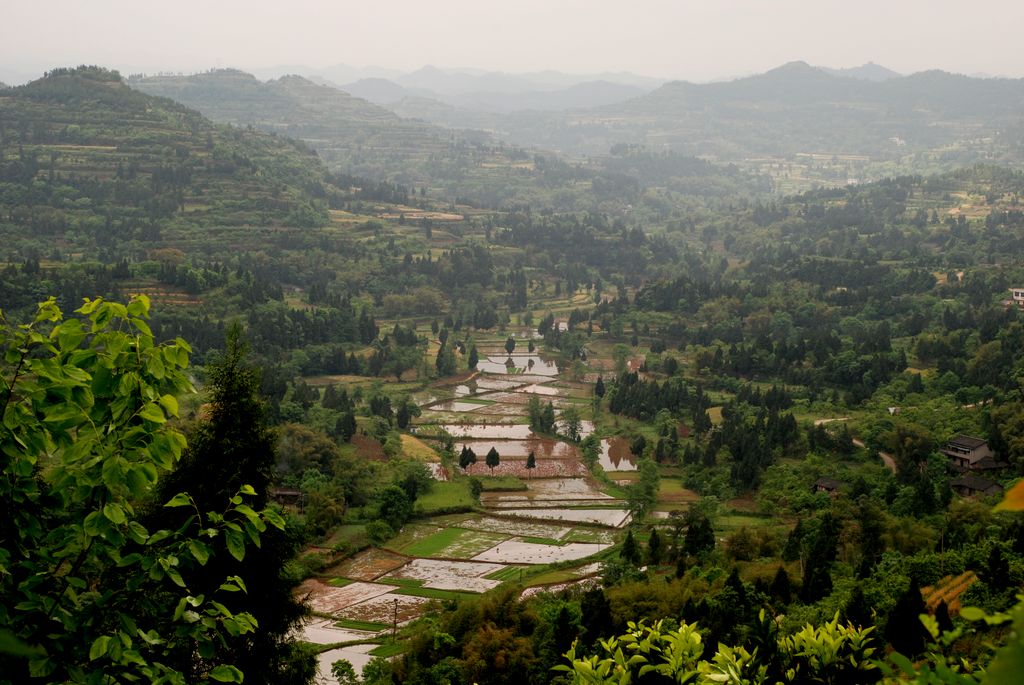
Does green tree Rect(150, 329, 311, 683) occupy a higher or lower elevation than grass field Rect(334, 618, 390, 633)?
higher

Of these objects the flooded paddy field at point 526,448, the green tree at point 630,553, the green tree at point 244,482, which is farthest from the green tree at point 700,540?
the green tree at point 244,482

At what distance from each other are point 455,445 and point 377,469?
294 inches

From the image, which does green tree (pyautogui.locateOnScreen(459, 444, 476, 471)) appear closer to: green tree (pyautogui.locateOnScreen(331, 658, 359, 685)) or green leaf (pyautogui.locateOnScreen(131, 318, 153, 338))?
green tree (pyautogui.locateOnScreen(331, 658, 359, 685))

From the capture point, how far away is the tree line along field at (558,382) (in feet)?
62.5

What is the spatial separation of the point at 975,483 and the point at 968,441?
3.06m

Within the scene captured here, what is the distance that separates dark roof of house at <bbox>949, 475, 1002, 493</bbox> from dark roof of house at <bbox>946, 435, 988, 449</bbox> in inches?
70.9

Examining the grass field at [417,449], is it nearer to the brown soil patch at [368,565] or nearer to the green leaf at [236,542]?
the brown soil patch at [368,565]

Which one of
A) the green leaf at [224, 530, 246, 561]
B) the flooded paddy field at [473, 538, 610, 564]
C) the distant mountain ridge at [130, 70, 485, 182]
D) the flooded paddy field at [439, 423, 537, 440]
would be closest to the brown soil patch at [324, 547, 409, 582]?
the flooded paddy field at [473, 538, 610, 564]

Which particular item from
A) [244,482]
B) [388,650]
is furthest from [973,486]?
[244,482]

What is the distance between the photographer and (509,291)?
73812mm

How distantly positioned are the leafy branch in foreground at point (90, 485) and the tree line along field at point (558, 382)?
0.24 metres

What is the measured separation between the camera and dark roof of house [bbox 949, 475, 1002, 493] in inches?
1048

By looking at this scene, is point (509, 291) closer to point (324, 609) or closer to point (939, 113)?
point (324, 609)

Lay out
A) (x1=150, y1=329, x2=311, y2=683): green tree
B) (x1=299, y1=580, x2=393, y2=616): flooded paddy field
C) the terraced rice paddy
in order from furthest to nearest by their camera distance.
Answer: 1. the terraced rice paddy
2. (x1=299, y1=580, x2=393, y2=616): flooded paddy field
3. (x1=150, y1=329, x2=311, y2=683): green tree
